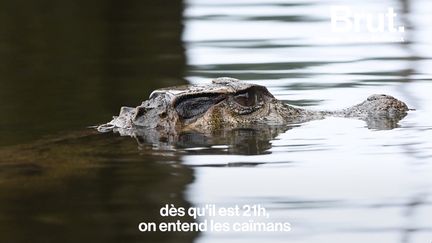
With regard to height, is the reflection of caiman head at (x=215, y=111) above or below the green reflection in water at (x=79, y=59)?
below

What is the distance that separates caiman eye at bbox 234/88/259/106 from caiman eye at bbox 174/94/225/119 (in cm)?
10

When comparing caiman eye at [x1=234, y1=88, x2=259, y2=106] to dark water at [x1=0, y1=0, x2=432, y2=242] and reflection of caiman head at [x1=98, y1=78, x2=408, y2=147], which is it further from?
dark water at [x1=0, y1=0, x2=432, y2=242]

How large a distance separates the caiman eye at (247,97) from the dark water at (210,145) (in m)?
0.24

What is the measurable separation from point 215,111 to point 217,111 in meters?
0.01

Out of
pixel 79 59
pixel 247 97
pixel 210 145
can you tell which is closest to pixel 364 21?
pixel 79 59

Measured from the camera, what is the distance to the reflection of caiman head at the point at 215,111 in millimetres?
7516

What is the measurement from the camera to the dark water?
5363 millimetres

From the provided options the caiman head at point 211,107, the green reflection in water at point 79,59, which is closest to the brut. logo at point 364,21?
the green reflection in water at point 79,59

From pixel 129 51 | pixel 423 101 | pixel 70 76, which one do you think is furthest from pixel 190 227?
pixel 129 51

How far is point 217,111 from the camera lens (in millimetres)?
7559

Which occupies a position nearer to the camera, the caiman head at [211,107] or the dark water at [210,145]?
the dark water at [210,145]

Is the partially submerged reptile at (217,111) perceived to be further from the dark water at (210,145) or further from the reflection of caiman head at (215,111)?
the dark water at (210,145)

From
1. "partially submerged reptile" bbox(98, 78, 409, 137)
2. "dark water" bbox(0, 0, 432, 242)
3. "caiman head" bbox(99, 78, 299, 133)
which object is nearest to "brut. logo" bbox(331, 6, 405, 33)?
"dark water" bbox(0, 0, 432, 242)

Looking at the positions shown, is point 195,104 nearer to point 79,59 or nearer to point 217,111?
point 217,111
